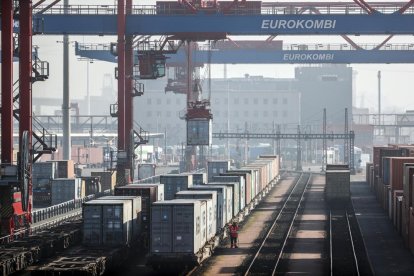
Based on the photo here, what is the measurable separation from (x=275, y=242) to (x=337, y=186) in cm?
2117

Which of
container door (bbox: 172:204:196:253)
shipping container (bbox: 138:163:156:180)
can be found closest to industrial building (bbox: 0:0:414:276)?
container door (bbox: 172:204:196:253)

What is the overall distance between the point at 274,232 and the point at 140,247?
11.6 m

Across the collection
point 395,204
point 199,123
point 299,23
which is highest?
point 299,23

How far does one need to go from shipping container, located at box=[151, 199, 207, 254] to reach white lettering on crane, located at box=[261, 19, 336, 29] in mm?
19747

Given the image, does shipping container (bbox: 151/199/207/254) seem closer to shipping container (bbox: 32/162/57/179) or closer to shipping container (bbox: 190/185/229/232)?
shipping container (bbox: 190/185/229/232)

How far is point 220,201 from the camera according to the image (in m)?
40.4

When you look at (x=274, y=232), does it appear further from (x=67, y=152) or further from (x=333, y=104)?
(x=333, y=104)

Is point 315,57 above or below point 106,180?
above

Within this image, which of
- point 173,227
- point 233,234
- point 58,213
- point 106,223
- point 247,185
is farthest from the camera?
point 58,213

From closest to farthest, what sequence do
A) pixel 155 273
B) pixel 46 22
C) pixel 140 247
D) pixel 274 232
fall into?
pixel 155 273 < pixel 140 247 < pixel 274 232 < pixel 46 22

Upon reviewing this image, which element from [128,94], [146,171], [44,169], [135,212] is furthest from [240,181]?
[146,171]

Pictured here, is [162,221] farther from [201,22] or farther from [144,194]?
[201,22]

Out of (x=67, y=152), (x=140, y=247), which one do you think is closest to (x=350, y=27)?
(x=140, y=247)

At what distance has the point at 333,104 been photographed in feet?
594
